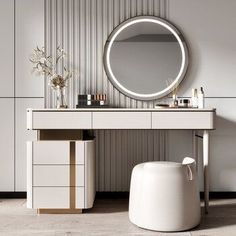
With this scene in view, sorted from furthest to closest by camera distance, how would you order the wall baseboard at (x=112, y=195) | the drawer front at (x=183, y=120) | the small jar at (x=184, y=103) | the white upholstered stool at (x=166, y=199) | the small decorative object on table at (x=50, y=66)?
the wall baseboard at (x=112, y=195), the small decorative object on table at (x=50, y=66), the small jar at (x=184, y=103), the drawer front at (x=183, y=120), the white upholstered stool at (x=166, y=199)

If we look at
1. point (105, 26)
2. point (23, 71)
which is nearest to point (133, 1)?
point (105, 26)

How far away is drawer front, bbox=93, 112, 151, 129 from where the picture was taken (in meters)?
2.81

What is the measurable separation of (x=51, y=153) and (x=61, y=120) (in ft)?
0.89

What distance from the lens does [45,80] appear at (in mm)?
3424

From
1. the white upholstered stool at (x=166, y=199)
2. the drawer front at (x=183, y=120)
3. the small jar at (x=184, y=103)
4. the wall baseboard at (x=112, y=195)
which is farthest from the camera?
the wall baseboard at (x=112, y=195)

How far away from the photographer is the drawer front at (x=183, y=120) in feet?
9.16

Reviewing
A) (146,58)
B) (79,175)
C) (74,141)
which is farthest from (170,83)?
(79,175)

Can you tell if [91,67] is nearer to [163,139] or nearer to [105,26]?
[105,26]

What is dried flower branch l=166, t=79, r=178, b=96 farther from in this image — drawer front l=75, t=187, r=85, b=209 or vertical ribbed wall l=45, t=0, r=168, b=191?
drawer front l=75, t=187, r=85, b=209

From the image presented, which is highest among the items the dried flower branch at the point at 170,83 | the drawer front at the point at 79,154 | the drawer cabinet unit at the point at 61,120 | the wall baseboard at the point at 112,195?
the dried flower branch at the point at 170,83

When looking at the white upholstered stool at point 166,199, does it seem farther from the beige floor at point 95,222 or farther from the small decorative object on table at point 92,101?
the small decorative object on table at point 92,101

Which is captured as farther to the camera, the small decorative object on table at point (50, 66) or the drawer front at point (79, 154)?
the small decorative object on table at point (50, 66)

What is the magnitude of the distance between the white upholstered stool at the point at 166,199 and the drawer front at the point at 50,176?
63 centimetres

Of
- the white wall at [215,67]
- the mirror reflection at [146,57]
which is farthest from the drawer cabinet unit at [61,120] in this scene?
the white wall at [215,67]
